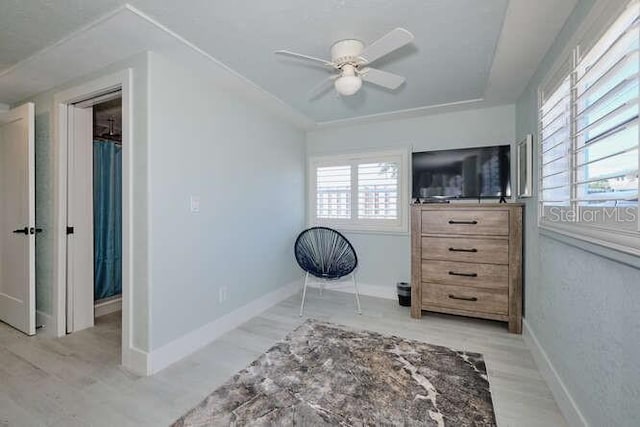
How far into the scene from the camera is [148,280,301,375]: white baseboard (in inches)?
75.4

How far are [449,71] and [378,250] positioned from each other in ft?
6.72

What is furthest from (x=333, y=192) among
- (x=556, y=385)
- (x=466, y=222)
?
(x=556, y=385)

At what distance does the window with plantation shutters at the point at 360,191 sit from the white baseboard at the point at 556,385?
1606 millimetres

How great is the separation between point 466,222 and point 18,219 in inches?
160

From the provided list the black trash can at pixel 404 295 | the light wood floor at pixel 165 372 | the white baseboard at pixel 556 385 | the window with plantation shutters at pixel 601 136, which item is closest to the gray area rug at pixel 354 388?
the light wood floor at pixel 165 372

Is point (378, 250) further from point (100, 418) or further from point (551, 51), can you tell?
point (100, 418)

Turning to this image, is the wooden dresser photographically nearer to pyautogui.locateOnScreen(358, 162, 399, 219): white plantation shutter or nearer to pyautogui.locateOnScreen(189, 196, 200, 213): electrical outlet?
pyautogui.locateOnScreen(358, 162, 399, 219): white plantation shutter

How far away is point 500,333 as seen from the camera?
8.13 ft

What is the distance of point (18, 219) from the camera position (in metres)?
2.57

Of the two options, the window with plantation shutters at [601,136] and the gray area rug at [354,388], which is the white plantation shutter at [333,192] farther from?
the window with plantation shutters at [601,136]

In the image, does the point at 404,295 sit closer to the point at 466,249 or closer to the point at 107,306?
the point at 466,249

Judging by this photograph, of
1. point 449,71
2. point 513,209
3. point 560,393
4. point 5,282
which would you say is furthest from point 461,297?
point 5,282

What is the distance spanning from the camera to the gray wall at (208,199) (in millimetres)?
1918

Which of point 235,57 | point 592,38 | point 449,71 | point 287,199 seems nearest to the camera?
point 592,38
